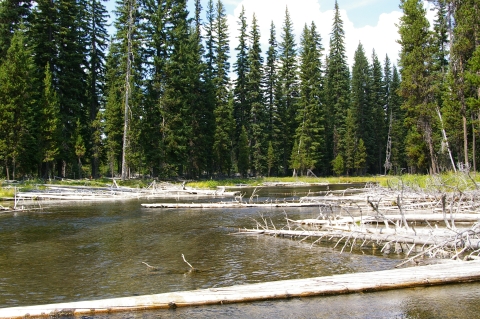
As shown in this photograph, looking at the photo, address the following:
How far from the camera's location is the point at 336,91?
237 feet

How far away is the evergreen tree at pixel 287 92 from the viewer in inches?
2638

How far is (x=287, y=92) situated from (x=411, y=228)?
59659mm

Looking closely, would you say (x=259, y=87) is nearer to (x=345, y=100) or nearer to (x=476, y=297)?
(x=345, y=100)

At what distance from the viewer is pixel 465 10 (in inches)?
1219

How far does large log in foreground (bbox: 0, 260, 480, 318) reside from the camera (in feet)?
25.8

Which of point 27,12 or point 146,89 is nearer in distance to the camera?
point 27,12

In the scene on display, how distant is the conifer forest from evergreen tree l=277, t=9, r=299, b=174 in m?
0.21

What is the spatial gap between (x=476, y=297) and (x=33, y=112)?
37.9m

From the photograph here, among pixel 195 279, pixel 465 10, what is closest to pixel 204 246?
pixel 195 279

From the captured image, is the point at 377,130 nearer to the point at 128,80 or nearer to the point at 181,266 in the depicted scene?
the point at 128,80

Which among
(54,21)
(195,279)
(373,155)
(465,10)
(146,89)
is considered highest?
(54,21)

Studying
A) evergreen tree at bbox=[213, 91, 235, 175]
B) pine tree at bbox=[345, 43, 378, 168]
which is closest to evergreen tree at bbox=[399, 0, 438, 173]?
evergreen tree at bbox=[213, 91, 235, 175]

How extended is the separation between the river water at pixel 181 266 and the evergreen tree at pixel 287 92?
152 feet

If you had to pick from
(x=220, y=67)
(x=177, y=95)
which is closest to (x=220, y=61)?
(x=220, y=67)
